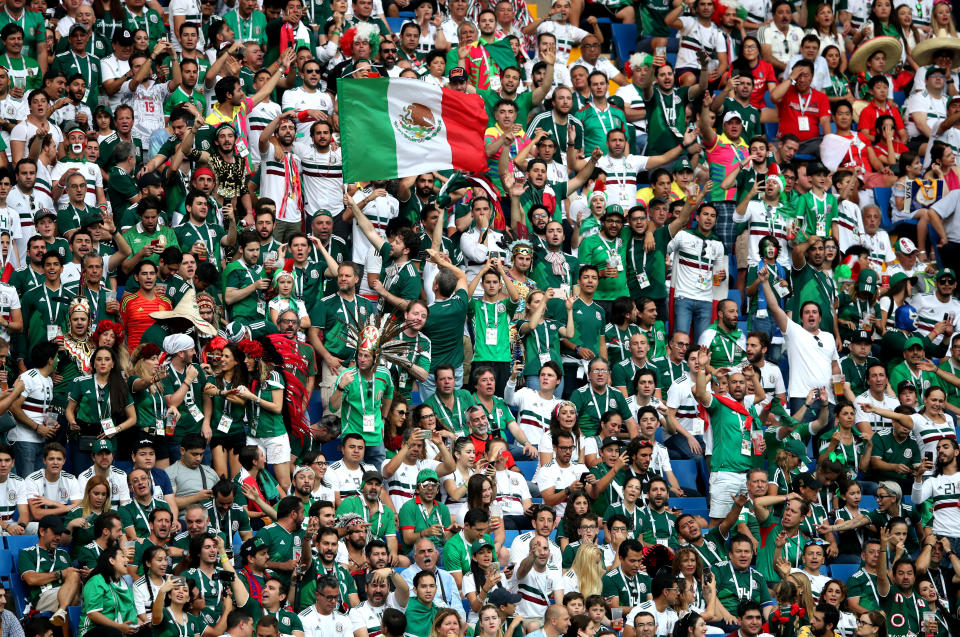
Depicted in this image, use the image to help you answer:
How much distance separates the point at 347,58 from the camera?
19.2 metres

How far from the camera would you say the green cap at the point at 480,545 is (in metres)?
14.7

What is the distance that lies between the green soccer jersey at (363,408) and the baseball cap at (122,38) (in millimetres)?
4749

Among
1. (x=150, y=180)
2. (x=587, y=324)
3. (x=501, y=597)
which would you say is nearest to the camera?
(x=501, y=597)

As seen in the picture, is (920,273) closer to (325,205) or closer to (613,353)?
(613,353)

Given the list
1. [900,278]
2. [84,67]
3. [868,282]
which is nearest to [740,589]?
[868,282]

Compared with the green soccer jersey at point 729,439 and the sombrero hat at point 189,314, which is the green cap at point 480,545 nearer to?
the green soccer jersey at point 729,439

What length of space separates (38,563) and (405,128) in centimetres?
603

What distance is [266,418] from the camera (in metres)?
15.5

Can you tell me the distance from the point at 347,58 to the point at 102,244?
12.2 ft

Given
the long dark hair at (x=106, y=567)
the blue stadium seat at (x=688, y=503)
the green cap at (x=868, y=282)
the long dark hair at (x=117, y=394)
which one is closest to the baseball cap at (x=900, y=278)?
the green cap at (x=868, y=282)

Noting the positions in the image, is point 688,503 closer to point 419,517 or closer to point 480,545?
A: point 480,545

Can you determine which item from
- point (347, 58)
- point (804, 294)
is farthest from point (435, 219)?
point (804, 294)

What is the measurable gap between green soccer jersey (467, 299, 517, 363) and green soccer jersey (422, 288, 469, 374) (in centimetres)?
29

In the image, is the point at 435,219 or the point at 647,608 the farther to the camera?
the point at 435,219
